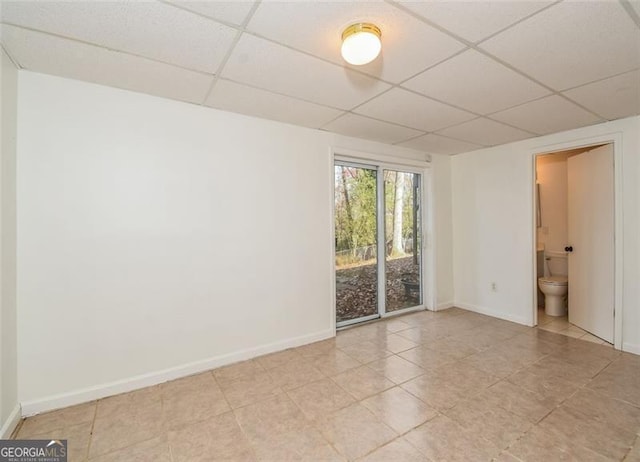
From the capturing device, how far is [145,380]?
2.39 m

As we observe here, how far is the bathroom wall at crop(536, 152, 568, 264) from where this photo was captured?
4.50 metres

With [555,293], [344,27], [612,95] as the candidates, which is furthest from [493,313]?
[344,27]

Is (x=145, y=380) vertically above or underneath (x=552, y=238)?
underneath

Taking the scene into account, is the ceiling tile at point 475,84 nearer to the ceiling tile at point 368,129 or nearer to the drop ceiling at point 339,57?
the drop ceiling at point 339,57

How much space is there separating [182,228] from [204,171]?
568 millimetres

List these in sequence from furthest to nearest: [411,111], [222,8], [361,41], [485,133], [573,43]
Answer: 1. [485,133]
2. [411,111]
3. [573,43]
4. [361,41]
5. [222,8]

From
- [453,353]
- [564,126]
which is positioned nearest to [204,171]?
[453,353]

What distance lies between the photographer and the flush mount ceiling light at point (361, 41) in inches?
61.1

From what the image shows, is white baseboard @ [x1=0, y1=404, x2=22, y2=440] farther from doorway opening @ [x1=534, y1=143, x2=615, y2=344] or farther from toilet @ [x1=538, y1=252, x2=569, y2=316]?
toilet @ [x1=538, y1=252, x2=569, y2=316]

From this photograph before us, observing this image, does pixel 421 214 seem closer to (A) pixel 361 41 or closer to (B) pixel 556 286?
(B) pixel 556 286

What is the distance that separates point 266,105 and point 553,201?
15.8 ft

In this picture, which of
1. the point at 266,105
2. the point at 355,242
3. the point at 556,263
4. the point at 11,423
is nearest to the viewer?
the point at 11,423

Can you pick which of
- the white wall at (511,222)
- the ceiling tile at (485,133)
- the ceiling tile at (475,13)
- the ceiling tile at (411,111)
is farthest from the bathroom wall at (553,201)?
the ceiling tile at (475,13)

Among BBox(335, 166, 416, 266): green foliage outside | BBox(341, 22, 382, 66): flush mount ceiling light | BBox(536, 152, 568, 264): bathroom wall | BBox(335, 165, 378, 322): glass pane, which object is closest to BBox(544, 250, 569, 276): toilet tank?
BBox(536, 152, 568, 264): bathroom wall
